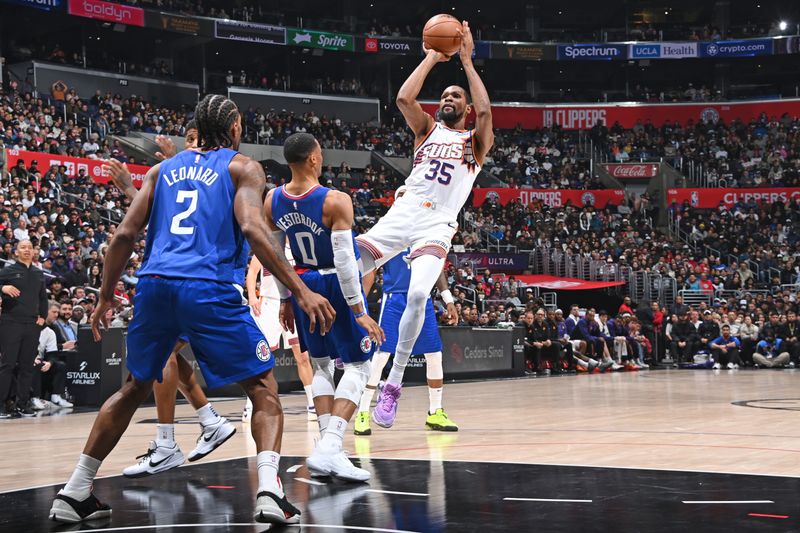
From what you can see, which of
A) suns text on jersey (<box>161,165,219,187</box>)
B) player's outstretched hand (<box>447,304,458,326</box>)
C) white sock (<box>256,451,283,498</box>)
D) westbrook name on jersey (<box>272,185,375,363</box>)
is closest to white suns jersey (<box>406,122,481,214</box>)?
player's outstretched hand (<box>447,304,458,326</box>)

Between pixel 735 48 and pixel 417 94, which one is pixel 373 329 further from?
pixel 735 48

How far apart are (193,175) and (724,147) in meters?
39.0

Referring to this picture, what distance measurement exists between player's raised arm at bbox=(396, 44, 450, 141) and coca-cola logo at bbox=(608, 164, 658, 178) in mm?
33142

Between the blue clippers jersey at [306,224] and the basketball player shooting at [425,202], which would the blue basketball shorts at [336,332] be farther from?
the basketball player shooting at [425,202]

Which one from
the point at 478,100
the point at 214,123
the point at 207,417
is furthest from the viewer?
the point at 478,100

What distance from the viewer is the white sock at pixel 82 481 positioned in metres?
4.50

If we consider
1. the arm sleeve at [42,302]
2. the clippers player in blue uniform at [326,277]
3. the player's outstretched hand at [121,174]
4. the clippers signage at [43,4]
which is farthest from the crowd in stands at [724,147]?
the player's outstretched hand at [121,174]

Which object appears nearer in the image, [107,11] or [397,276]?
[397,276]

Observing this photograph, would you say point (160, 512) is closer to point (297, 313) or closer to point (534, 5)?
point (297, 313)

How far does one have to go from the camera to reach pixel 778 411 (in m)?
9.90

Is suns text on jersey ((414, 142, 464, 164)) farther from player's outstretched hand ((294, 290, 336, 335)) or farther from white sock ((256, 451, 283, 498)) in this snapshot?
white sock ((256, 451, 283, 498))

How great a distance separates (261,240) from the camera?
4.34m

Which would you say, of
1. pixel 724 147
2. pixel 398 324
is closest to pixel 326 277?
pixel 398 324

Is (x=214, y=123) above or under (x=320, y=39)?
under
